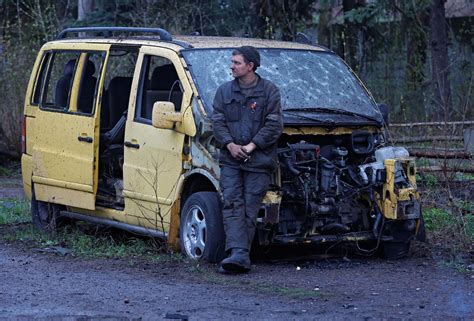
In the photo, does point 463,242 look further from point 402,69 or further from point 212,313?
point 402,69

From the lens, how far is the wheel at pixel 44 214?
11859 millimetres

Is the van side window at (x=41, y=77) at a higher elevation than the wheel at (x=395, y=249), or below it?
higher

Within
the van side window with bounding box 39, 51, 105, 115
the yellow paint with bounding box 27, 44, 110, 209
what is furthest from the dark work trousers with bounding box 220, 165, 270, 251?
the van side window with bounding box 39, 51, 105, 115

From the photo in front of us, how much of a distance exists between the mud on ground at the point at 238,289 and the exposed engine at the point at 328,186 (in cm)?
37

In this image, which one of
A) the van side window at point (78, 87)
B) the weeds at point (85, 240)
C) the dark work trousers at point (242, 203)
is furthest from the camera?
the van side window at point (78, 87)

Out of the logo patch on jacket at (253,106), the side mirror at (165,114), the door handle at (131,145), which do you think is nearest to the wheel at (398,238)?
the logo patch on jacket at (253,106)

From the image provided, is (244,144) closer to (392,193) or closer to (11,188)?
(392,193)

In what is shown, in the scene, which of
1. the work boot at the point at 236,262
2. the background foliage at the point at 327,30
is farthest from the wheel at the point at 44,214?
the background foliage at the point at 327,30

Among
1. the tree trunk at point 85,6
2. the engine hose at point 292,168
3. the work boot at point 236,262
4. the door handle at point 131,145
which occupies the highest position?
the tree trunk at point 85,6

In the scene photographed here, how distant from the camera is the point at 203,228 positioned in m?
9.48

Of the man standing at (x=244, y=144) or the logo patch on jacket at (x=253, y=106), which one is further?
the logo patch on jacket at (x=253, y=106)

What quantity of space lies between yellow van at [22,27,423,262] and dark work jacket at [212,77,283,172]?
29cm

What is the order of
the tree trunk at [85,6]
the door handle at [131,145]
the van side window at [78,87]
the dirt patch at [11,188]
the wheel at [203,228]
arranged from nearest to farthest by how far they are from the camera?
the wheel at [203,228] → the door handle at [131,145] → the van side window at [78,87] → the dirt patch at [11,188] → the tree trunk at [85,6]

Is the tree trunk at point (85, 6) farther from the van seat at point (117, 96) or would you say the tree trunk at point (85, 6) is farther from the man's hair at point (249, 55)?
the man's hair at point (249, 55)
